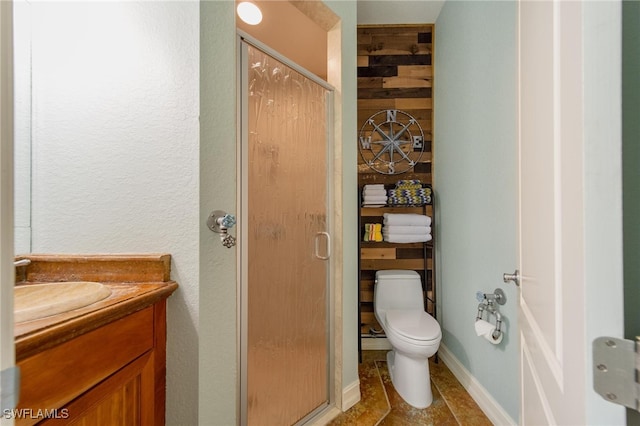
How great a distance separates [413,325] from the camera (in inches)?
69.1

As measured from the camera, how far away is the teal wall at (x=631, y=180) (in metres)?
0.43

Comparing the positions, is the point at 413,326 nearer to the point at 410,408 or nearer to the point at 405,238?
the point at 410,408

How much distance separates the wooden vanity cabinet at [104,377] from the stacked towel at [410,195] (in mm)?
1811

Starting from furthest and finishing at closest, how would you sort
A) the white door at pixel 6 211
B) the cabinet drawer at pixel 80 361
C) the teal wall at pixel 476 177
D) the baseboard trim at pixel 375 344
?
the baseboard trim at pixel 375 344 < the teal wall at pixel 476 177 < the cabinet drawer at pixel 80 361 < the white door at pixel 6 211

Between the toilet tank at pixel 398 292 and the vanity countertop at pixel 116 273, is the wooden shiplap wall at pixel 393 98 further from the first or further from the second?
the vanity countertop at pixel 116 273

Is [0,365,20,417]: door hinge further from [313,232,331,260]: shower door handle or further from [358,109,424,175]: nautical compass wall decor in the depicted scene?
[358,109,424,175]: nautical compass wall decor

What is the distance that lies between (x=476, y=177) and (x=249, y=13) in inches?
85.7

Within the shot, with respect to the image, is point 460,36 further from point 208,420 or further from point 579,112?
point 208,420

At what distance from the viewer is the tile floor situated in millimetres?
1518

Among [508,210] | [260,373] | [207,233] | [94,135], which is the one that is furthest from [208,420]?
[508,210]

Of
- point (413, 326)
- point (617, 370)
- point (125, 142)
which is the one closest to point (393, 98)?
point (413, 326)

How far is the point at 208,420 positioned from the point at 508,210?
1661 mm

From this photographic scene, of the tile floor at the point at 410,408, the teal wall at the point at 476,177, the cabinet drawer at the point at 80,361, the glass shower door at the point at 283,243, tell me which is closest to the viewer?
the cabinet drawer at the point at 80,361

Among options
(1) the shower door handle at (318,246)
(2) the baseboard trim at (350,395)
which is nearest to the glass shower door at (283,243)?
(1) the shower door handle at (318,246)
